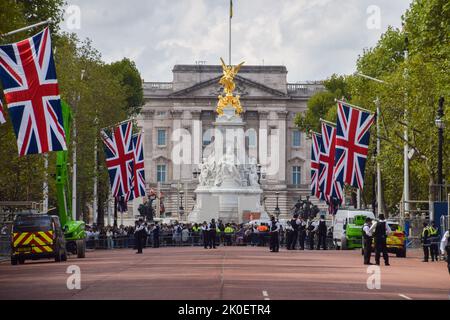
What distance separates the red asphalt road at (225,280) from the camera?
107 ft

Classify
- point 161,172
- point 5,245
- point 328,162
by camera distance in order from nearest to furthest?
point 5,245 < point 328,162 < point 161,172

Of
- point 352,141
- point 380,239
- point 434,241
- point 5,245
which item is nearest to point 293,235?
point 352,141

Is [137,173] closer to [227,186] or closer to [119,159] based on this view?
[119,159]

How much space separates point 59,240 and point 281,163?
139m

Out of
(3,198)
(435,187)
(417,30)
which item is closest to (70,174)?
(3,198)

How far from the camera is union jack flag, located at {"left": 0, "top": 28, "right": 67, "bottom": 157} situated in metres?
44.9

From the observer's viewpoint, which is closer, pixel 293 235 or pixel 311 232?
pixel 293 235

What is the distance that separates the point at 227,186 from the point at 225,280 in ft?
262

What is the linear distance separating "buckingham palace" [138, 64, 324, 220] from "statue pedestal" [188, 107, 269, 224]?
6916 centimetres

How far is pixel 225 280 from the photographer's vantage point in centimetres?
3822

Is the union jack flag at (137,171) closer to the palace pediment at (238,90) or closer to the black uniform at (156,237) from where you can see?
the black uniform at (156,237)

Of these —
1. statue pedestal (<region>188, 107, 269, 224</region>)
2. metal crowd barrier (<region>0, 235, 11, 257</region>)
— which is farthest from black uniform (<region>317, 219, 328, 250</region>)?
statue pedestal (<region>188, 107, 269, 224</region>)

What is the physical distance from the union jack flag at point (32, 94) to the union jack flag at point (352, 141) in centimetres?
2248

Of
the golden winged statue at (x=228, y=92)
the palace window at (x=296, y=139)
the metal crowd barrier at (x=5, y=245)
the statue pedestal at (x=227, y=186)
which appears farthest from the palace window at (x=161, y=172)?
the metal crowd barrier at (x=5, y=245)
